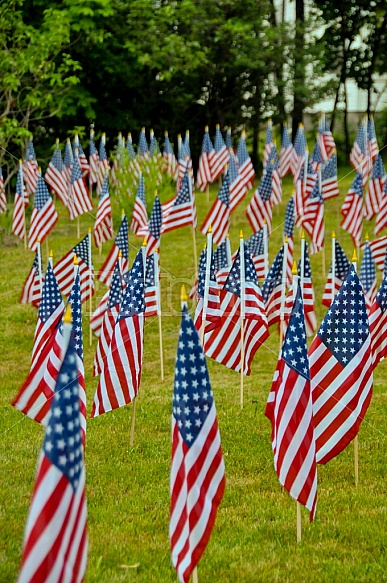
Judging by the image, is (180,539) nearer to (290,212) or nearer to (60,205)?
(290,212)

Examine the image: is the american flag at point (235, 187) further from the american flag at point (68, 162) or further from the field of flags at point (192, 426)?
the american flag at point (68, 162)

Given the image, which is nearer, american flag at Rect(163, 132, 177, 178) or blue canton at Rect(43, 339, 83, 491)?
blue canton at Rect(43, 339, 83, 491)

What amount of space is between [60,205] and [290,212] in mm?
13749

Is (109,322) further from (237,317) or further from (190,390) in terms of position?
(190,390)

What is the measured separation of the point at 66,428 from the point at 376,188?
15740 mm

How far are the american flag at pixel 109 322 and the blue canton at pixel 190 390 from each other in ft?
11.7

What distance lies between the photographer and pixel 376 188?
1962 centimetres

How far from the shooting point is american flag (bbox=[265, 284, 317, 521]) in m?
6.70

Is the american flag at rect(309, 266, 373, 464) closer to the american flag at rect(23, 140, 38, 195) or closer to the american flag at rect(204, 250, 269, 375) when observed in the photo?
the american flag at rect(204, 250, 269, 375)

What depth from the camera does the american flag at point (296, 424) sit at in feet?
22.0

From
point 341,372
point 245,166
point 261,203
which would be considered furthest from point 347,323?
point 245,166

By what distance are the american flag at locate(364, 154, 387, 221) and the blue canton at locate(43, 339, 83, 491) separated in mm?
14859

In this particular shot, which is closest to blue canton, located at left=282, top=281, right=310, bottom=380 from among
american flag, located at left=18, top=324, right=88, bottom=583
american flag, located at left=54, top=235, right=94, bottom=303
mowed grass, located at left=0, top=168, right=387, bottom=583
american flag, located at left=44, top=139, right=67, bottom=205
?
mowed grass, located at left=0, top=168, right=387, bottom=583

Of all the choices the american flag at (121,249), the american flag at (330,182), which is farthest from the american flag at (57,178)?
the american flag at (121,249)
